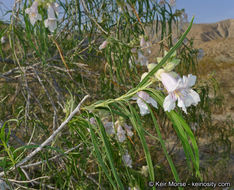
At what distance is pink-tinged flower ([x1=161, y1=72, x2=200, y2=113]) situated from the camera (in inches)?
19.6

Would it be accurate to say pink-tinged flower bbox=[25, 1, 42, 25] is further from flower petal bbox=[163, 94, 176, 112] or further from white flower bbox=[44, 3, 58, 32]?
flower petal bbox=[163, 94, 176, 112]

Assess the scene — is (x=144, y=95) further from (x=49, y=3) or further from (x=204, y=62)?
(x=204, y=62)

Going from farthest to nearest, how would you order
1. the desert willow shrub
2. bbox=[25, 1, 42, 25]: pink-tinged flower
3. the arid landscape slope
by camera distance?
1. the arid landscape slope
2. bbox=[25, 1, 42, 25]: pink-tinged flower
3. the desert willow shrub

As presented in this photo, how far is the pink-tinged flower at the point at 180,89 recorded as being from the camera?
499 millimetres

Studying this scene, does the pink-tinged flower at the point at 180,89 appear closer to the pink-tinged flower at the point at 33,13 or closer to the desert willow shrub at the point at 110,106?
the desert willow shrub at the point at 110,106

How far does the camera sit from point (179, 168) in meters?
2.90

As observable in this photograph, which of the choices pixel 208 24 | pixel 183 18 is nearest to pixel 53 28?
pixel 183 18

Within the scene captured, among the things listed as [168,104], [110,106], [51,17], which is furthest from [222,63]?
[168,104]

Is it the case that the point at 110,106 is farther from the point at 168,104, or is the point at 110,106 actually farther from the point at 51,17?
the point at 51,17

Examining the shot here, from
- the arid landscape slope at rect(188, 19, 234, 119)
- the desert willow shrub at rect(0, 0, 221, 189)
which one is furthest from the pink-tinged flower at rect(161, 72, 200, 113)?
the arid landscape slope at rect(188, 19, 234, 119)

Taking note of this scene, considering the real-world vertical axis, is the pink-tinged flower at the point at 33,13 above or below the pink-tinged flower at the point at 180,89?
above

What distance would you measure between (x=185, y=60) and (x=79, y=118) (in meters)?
1.35

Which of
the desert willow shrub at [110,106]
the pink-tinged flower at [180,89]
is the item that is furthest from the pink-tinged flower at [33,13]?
the pink-tinged flower at [180,89]

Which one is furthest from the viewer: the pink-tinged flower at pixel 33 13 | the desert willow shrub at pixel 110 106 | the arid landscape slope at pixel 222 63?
the arid landscape slope at pixel 222 63
